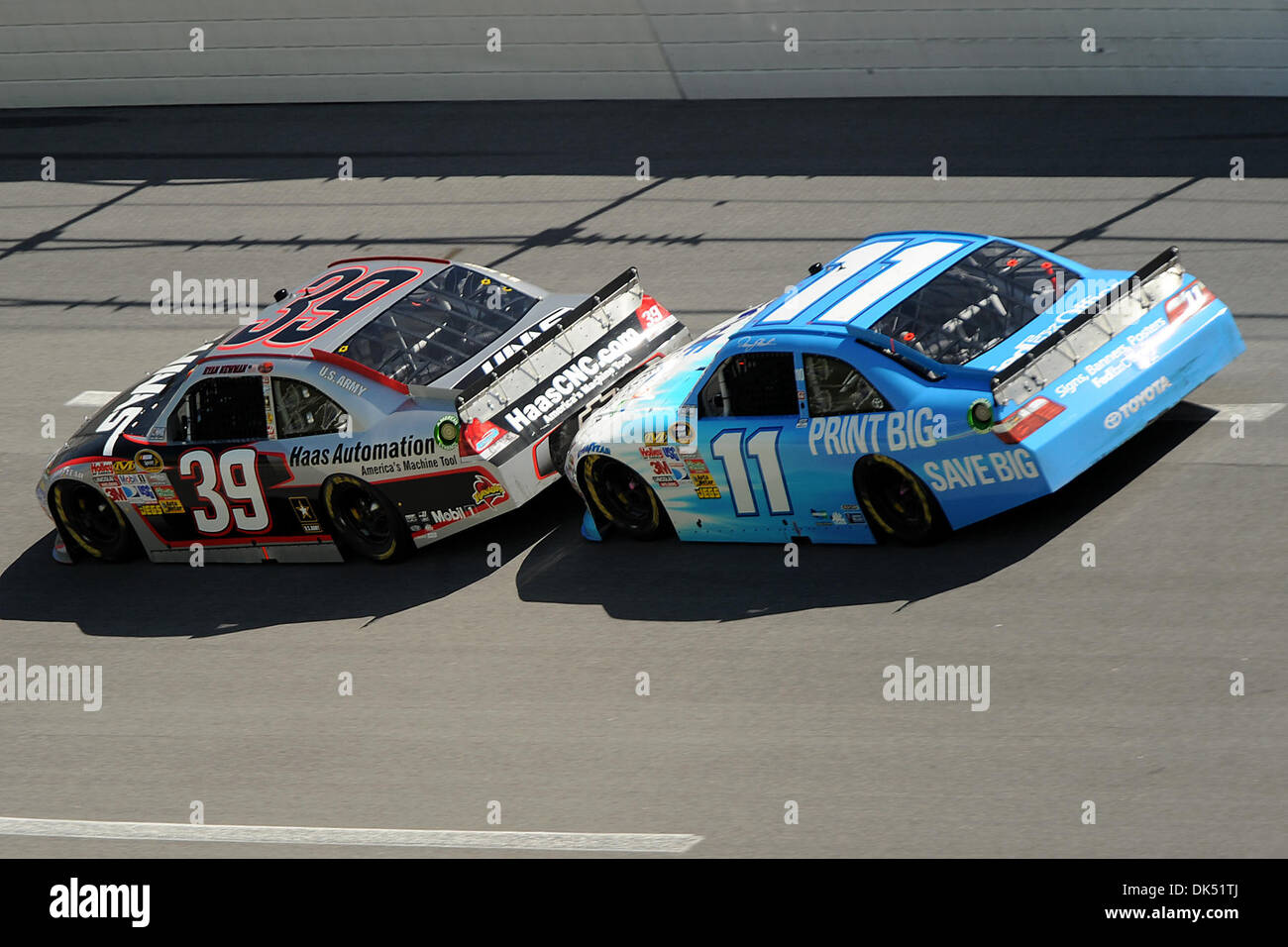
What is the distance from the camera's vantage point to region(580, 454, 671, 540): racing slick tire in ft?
35.3

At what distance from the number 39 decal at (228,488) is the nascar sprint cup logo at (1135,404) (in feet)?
18.4

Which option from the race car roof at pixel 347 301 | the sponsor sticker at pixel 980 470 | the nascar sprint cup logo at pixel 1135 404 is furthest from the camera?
the race car roof at pixel 347 301

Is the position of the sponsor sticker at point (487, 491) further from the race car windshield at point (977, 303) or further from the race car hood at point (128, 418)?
the race car windshield at point (977, 303)

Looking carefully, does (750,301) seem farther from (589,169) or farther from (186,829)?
Answer: (186,829)

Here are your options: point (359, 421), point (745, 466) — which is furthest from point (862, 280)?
point (359, 421)

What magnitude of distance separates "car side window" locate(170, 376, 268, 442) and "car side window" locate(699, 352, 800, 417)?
10.4 ft

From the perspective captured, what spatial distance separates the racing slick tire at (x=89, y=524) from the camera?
39.7 ft

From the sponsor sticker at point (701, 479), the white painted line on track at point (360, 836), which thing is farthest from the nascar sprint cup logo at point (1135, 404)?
the white painted line on track at point (360, 836)

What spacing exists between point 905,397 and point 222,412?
4.82 m

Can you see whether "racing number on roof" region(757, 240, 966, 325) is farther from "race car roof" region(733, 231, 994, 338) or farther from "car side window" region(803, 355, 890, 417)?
"car side window" region(803, 355, 890, 417)

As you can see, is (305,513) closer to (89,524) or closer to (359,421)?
(359,421)

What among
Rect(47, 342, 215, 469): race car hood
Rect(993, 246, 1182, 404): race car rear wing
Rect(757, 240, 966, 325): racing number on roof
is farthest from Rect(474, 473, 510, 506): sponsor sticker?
Rect(993, 246, 1182, 404): race car rear wing

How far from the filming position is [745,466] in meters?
10.1

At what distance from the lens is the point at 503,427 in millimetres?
10812
